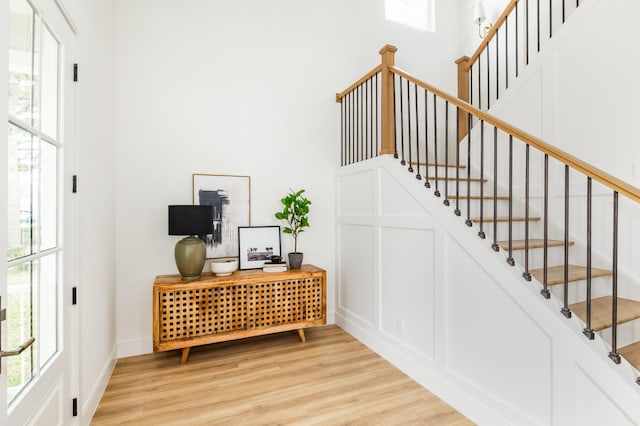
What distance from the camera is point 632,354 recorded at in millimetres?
1886

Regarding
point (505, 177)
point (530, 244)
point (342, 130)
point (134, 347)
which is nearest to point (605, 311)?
point (530, 244)

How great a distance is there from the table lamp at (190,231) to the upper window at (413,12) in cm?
367

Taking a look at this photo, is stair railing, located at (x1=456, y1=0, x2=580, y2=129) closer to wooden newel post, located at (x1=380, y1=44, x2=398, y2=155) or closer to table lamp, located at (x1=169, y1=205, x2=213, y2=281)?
wooden newel post, located at (x1=380, y1=44, x2=398, y2=155)

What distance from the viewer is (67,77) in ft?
5.82

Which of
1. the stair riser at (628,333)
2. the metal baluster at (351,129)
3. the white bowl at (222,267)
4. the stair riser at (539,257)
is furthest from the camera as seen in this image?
the metal baluster at (351,129)

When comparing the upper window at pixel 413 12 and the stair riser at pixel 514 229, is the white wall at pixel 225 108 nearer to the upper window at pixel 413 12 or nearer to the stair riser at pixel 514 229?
the upper window at pixel 413 12

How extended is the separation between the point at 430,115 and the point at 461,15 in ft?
5.55

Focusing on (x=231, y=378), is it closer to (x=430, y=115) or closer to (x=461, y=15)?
(x=430, y=115)

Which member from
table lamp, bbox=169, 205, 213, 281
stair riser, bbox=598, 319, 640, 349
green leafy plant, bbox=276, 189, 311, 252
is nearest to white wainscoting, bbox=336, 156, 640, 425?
green leafy plant, bbox=276, 189, 311, 252

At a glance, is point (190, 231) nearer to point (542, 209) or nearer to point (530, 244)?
point (530, 244)

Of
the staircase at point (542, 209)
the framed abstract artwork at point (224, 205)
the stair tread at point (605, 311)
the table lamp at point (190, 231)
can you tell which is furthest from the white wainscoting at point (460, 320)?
the table lamp at point (190, 231)

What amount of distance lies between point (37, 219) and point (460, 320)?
2.41 meters

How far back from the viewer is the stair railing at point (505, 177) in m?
1.71

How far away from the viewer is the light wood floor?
6.91 feet
